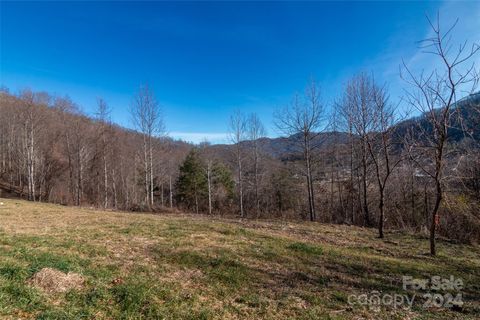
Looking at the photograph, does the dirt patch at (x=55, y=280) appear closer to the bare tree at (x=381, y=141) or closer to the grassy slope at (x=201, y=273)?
the grassy slope at (x=201, y=273)

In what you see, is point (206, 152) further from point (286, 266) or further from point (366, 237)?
point (286, 266)

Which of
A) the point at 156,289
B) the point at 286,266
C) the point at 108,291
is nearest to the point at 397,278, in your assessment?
the point at 286,266

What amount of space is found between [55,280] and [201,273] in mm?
2322

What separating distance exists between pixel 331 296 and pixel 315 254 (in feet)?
7.69

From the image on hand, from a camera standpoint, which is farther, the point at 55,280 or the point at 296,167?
the point at 296,167

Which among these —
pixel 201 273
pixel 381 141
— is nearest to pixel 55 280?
pixel 201 273

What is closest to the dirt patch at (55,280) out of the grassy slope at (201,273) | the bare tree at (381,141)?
the grassy slope at (201,273)

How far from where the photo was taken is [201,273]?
5.09m

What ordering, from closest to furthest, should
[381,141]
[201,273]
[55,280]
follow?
[55,280]
[201,273]
[381,141]

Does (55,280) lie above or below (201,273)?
above

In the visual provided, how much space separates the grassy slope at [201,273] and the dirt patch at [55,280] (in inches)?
5.4

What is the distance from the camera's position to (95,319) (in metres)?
3.20

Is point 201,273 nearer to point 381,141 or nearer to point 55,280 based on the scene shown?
point 55,280

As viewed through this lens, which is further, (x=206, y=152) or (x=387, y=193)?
(x=206, y=152)
